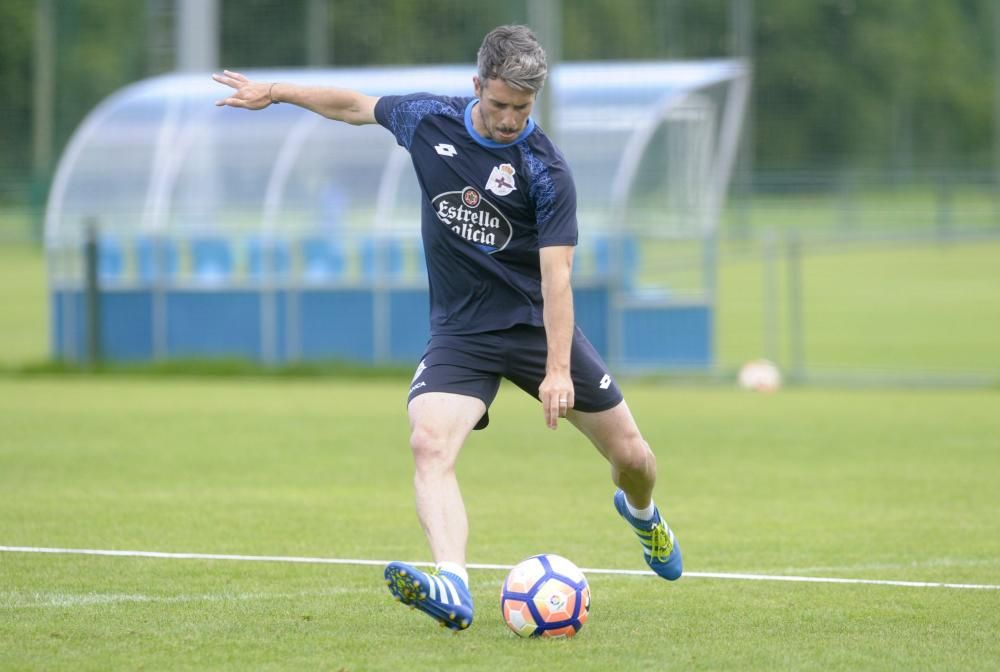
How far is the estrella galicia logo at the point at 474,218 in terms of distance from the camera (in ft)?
22.0

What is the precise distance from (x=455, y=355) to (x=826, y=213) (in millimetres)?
20753

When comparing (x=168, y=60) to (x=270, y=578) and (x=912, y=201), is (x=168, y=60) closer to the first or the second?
(x=912, y=201)

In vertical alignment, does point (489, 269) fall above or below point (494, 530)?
above

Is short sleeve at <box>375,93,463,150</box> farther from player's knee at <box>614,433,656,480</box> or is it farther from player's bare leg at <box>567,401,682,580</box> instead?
player's knee at <box>614,433,656,480</box>

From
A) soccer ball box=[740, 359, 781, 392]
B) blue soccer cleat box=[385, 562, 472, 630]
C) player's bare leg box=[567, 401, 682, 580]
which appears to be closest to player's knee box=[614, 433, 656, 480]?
player's bare leg box=[567, 401, 682, 580]

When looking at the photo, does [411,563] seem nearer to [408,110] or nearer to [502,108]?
[408,110]

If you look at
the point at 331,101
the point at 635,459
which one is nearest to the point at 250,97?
the point at 331,101

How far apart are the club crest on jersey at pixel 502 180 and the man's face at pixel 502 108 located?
0.11m

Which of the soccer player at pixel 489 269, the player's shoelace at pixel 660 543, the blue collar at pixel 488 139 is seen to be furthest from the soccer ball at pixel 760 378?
the blue collar at pixel 488 139

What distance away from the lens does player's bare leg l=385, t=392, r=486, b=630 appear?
5.90 meters

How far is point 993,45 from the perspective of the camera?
22.3m

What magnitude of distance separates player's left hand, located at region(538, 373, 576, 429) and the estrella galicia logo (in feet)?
2.21

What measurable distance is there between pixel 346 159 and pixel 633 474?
14.2 meters

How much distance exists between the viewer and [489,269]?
22.2 feet
